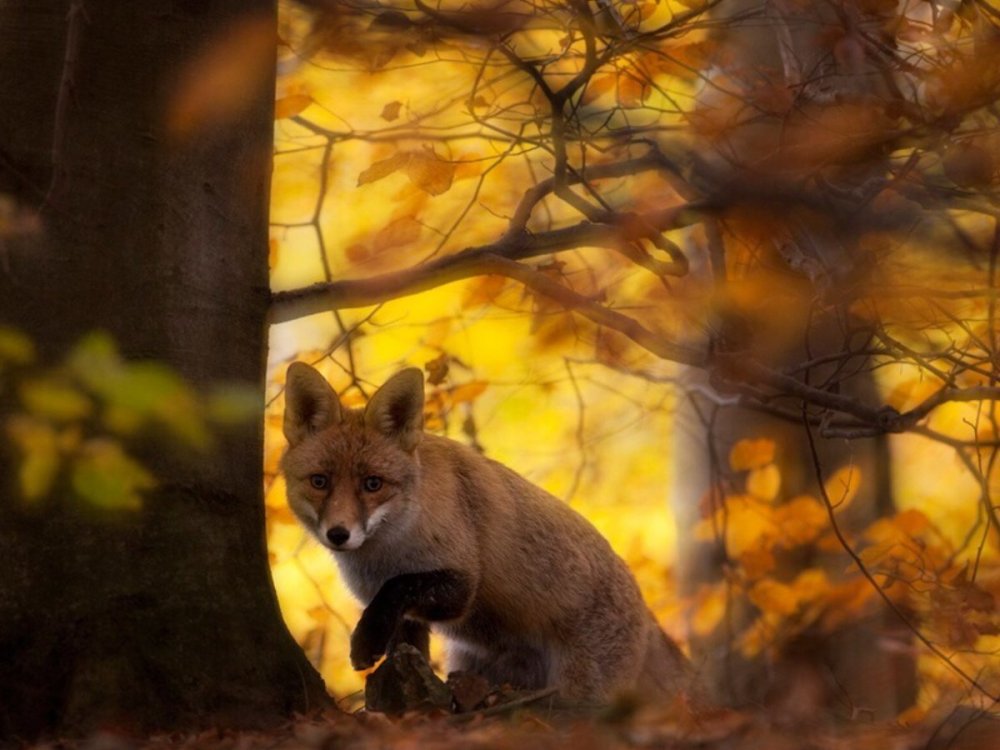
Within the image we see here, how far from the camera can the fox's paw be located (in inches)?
229

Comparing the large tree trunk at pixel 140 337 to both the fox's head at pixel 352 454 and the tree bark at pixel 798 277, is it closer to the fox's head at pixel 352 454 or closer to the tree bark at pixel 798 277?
the fox's head at pixel 352 454

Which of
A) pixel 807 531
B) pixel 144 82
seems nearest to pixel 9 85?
pixel 144 82

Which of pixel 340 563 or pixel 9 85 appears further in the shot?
pixel 340 563

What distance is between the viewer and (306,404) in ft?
20.7

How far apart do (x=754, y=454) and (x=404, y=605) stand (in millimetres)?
3571

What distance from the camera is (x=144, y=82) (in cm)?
534

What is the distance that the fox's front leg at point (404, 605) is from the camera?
5.85 m

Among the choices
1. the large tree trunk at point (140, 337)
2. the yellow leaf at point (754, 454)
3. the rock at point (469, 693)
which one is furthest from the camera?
the yellow leaf at point (754, 454)

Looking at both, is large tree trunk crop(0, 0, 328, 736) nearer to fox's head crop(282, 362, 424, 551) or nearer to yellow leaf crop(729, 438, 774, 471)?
fox's head crop(282, 362, 424, 551)

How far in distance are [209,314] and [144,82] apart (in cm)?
107

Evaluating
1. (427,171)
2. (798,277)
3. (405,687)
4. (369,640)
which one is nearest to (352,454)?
(369,640)

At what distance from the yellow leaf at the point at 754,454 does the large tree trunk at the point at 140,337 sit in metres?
4.26

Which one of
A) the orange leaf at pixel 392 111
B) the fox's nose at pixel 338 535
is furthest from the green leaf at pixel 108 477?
the orange leaf at pixel 392 111

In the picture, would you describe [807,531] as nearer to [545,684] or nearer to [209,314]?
[545,684]
